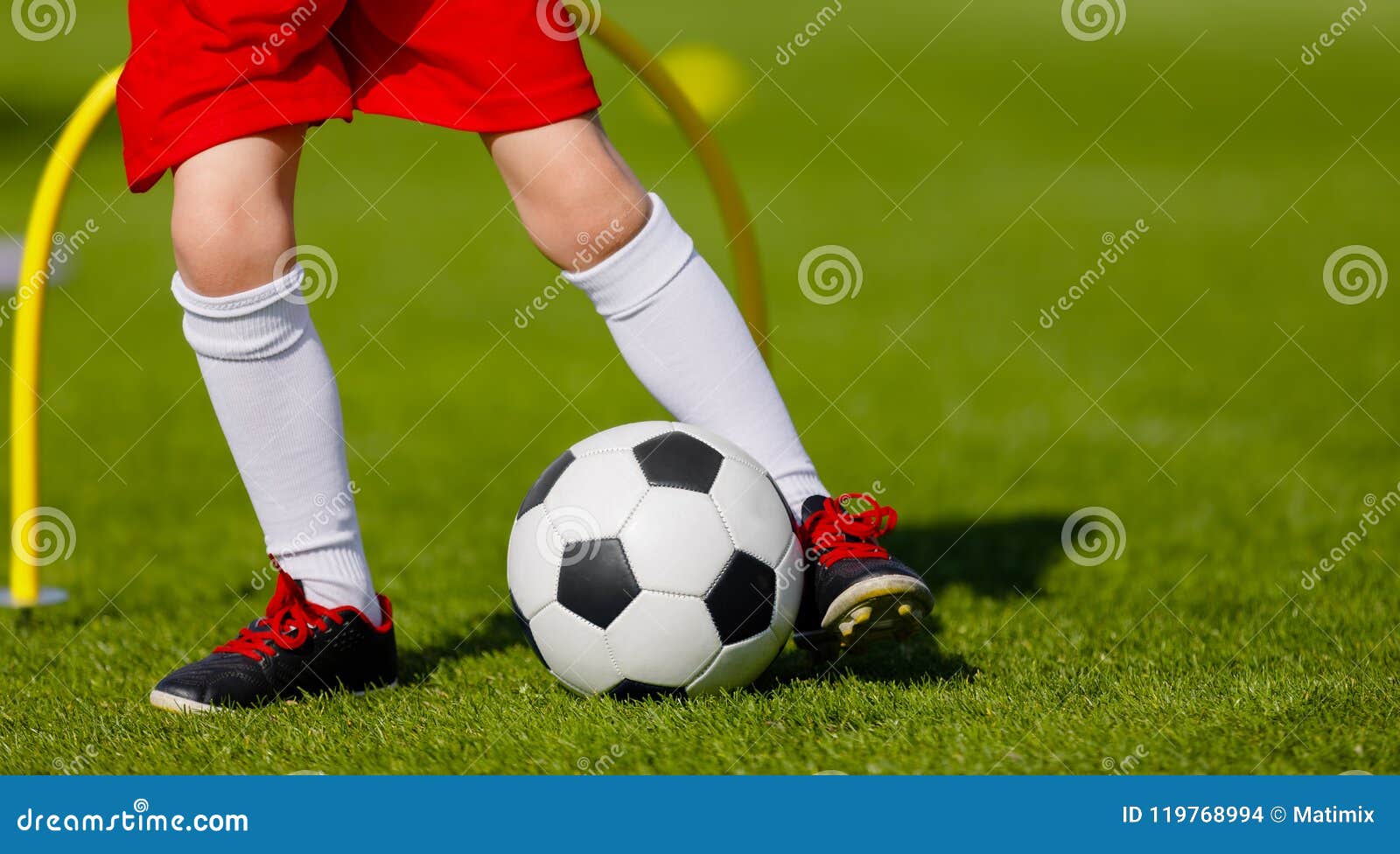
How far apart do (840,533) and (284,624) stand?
42.8 inches

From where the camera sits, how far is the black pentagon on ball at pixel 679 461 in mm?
2619

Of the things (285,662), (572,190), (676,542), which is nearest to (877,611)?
(676,542)

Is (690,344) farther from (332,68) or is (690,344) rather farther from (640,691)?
(332,68)

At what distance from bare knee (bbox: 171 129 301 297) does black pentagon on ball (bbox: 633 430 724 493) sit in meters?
0.75

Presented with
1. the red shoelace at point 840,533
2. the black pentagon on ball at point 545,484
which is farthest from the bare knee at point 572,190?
the red shoelace at point 840,533

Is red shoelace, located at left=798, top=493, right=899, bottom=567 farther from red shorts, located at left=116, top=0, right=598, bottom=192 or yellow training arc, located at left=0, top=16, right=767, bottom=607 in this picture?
red shorts, located at left=116, top=0, right=598, bottom=192

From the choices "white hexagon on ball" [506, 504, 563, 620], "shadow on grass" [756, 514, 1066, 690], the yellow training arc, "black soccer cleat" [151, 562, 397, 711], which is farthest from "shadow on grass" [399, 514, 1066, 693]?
the yellow training arc

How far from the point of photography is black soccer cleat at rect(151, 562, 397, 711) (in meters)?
2.71

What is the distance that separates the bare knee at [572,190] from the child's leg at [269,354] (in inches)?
16.3

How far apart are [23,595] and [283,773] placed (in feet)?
4.84

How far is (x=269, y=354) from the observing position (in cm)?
272

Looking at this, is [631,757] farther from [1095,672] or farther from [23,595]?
[23,595]

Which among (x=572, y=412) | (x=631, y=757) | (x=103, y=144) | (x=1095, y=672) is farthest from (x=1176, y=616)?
(x=103, y=144)

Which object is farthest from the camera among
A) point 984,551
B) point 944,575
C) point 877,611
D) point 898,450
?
point 898,450
